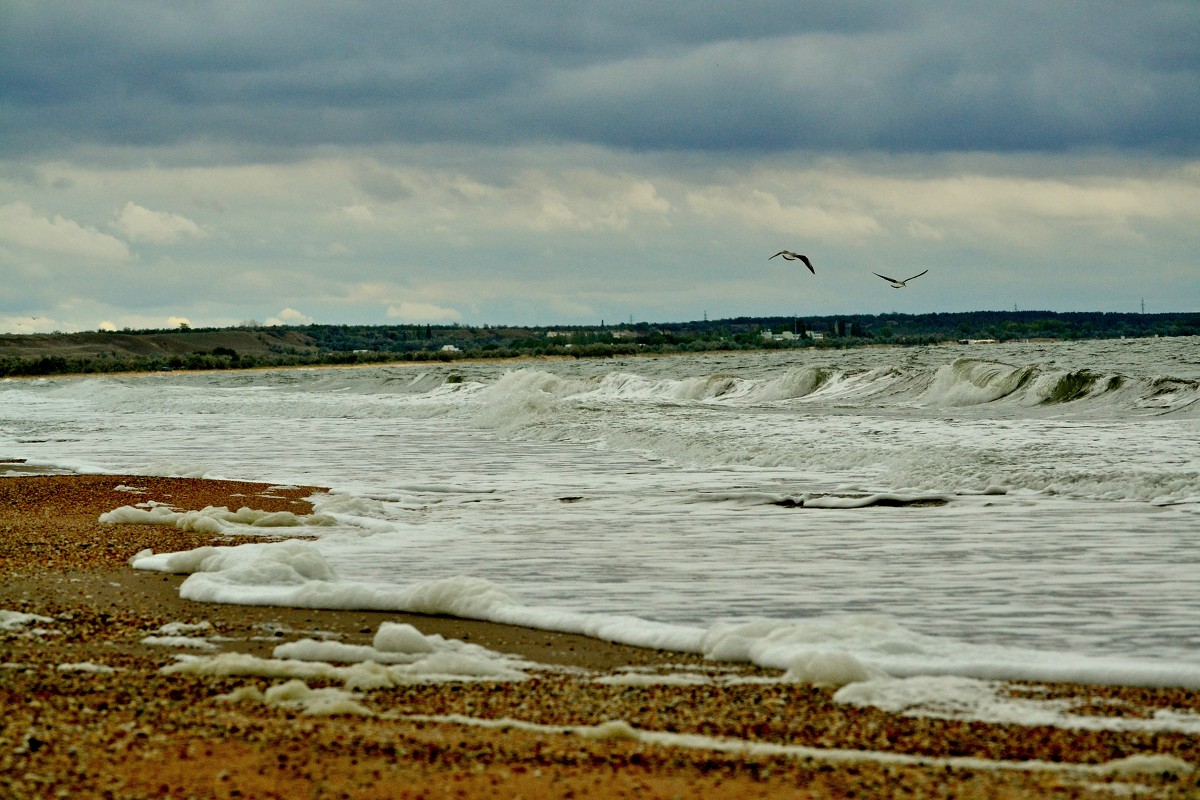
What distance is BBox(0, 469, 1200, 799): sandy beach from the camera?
14.8 feet

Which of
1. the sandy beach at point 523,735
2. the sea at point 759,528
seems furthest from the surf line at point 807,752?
the sea at point 759,528

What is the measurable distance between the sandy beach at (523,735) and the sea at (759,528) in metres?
0.65

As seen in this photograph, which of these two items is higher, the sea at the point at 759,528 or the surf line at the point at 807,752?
the surf line at the point at 807,752

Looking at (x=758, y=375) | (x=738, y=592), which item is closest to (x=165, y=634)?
(x=738, y=592)

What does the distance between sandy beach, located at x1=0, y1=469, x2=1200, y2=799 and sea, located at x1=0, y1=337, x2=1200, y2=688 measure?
2.13 ft

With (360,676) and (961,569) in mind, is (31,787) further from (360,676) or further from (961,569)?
(961,569)

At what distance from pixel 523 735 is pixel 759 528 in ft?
23.0

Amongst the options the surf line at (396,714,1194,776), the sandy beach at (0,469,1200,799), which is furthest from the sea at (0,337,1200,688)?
the surf line at (396,714,1194,776)

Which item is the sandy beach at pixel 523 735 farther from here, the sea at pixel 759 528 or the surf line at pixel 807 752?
the sea at pixel 759 528

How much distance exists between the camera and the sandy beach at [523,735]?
450 centimetres

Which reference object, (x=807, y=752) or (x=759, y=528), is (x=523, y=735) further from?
(x=759, y=528)

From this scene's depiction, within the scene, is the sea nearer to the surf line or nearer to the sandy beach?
the sandy beach

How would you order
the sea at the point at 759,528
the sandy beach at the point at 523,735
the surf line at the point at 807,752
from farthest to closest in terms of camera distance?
the sea at the point at 759,528 → the surf line at the point at 807,752 → the sandy beach at the point at 523,735

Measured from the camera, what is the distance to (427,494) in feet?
50.4
